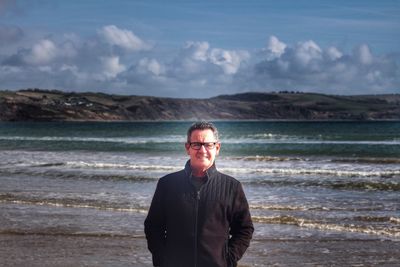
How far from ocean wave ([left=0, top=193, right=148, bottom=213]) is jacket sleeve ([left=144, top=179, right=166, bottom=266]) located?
900 cm

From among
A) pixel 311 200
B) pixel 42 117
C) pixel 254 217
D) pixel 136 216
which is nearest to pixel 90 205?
pixel 136 216

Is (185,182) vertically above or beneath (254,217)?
above

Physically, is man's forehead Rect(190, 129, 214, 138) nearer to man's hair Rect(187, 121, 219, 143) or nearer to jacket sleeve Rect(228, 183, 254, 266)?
man's hair Rect(187, 121, 219, 143)

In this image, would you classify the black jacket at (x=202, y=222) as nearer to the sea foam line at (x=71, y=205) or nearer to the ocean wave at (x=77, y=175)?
the sea foam line at (x=71, y=205)

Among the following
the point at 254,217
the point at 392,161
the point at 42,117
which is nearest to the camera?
the point at 254,217

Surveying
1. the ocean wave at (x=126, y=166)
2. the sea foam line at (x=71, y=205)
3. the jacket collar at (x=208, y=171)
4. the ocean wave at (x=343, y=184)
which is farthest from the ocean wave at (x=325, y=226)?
the ocean wave at (x=126, y=166)

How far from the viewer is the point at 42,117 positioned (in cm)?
16338

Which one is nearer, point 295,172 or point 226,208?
point 226,208

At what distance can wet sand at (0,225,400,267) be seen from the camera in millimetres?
8578

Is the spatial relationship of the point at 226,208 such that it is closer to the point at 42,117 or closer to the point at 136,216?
the point at 136,216

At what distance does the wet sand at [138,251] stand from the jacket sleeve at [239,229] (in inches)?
172

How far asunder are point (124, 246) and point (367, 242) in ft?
12.4

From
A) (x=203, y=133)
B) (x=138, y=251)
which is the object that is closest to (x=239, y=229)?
(x=203, y=133)

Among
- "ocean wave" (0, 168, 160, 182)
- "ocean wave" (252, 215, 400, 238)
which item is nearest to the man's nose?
"ocean wave" (252, 215, 400, 238)
